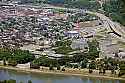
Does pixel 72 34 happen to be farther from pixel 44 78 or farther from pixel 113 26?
pixel 44 78

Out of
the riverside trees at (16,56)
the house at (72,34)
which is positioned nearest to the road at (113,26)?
the house at (72,34)

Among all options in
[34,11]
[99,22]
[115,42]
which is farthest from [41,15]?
[115,42]

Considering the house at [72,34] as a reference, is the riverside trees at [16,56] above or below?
below

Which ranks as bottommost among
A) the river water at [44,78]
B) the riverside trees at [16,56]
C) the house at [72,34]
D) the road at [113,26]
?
the river water at [44,78]

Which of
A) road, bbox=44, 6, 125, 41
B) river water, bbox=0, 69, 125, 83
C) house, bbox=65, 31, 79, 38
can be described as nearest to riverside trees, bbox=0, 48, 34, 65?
river water, bbox=0, 69, 125, 83

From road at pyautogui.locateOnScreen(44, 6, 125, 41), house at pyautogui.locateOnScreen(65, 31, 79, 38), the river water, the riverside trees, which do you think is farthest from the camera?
road at pyautogui.locateOnScreen(44, 6, 125, 41)

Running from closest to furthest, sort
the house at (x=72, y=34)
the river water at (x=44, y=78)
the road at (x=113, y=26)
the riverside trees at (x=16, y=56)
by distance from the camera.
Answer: the river water at (x=44, y=78) < the riverside trees at (x=16, y=56) < the house at (x=72, y=34) < the road at (x=113, y=26)

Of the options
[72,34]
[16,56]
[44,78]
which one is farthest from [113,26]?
[44,78]

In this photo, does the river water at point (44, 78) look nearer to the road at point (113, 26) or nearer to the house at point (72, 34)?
the house at point (72, 34)

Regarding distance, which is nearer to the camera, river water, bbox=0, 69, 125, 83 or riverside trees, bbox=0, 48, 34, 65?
river water, bbox=0, 69, 125, 83

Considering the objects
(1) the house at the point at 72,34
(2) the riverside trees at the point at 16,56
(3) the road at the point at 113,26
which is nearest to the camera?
(2) the riverside trees at the point at 16,56

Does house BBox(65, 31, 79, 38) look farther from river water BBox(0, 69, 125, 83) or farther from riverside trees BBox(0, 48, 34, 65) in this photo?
river water BBox(0, 69, 125, 83)

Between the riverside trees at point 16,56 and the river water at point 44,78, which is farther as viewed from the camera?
the riverside trees at point 16,56
